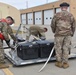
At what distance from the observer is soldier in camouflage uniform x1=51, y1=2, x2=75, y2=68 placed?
6746 millimetres

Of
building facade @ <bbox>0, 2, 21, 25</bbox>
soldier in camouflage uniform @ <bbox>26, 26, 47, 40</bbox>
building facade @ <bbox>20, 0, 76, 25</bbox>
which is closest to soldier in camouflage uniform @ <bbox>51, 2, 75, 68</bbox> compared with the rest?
soldier in camouflage uniform @ <bbox>26, 26, 47, 40</bbox>

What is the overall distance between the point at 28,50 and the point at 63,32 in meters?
1.43

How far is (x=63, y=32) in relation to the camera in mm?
6754

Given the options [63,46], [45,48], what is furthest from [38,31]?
[63,46]

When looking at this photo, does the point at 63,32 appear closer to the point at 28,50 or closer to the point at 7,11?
the point at 28,50

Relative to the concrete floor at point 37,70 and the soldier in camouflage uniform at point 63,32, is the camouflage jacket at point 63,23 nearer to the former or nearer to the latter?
the soldier in camouflage uniform at point 63,32

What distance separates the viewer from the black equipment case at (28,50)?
7105mm

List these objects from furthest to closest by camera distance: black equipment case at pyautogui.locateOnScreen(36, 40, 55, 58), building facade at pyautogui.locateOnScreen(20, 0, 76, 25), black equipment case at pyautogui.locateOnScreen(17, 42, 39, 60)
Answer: building facade at pyautogui.locateOnScreen(20, 0, 76, 25)
black equipment case at pyautogui.locateOnScreen(36, 40, 55, 58)
black equipment case at pyautogui.locateOnScreen(17, 42, 39, 60)

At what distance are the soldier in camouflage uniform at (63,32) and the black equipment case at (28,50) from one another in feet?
2.59

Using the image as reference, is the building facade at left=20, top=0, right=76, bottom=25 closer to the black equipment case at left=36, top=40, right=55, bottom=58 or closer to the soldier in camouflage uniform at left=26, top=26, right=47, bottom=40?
the soldier in camouflage uniform at left=26, top=26, right=47, bottom=40

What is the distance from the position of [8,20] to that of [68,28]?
2.22 m

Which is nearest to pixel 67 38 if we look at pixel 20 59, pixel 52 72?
pixel 52 72

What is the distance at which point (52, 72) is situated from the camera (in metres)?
6.30

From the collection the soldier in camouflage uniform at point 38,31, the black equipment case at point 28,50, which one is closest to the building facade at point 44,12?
the soldier in camouflage uniform at point 38,31
